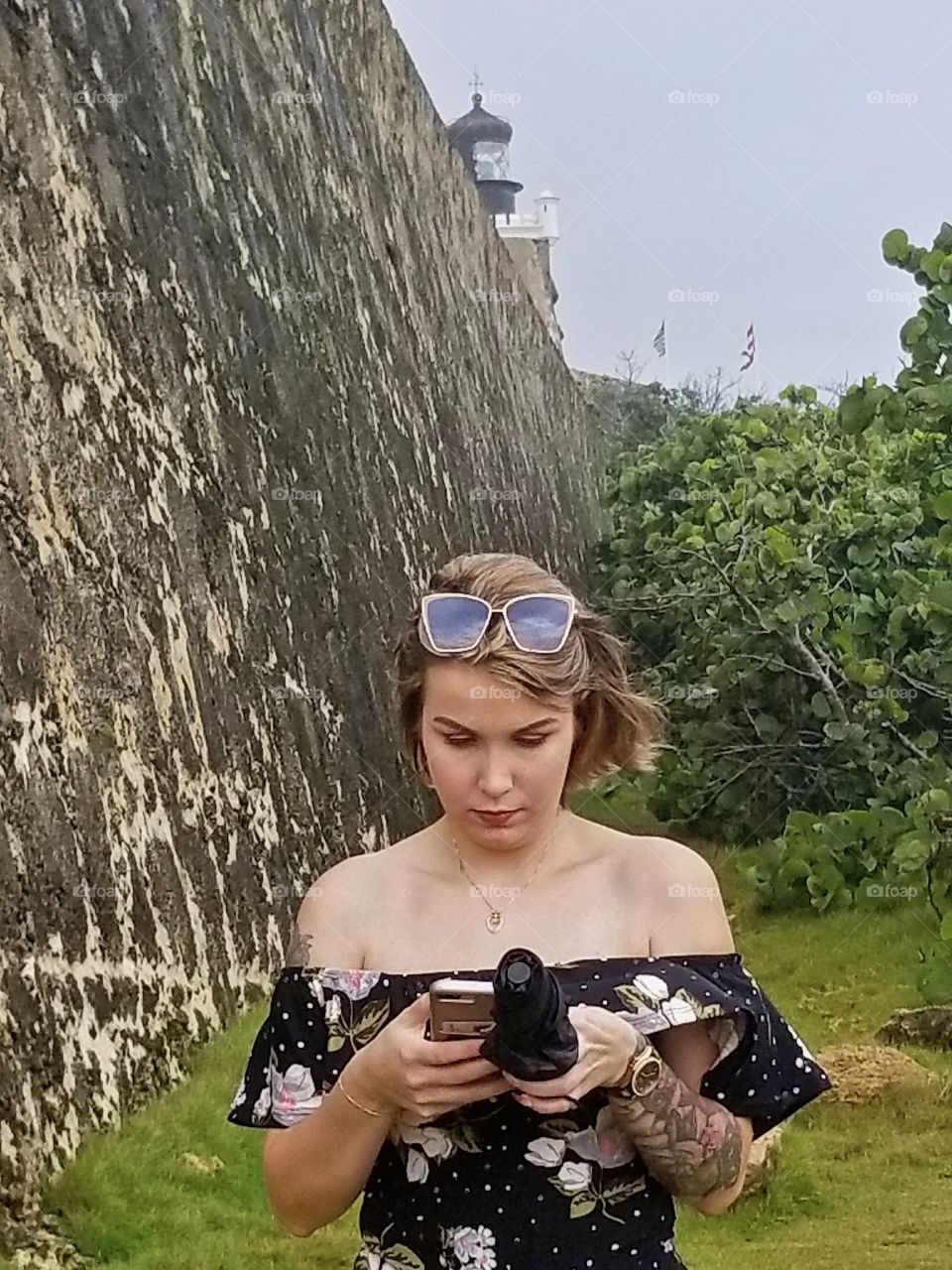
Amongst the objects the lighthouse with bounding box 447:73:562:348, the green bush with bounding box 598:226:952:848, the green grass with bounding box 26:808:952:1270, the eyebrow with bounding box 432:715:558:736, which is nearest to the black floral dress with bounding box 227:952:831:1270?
the eyebrow with bounding box 432:715:558:736

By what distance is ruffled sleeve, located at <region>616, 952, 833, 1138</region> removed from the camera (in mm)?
660

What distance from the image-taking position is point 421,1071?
611 mm

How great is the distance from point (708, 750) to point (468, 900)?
2.79 ft

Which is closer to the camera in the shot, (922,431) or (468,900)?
(468,900)

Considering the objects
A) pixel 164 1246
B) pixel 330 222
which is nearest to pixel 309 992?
pixel 164 1246

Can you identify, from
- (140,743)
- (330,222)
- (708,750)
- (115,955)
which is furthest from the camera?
(330,222)

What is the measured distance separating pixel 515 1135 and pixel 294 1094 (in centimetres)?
10

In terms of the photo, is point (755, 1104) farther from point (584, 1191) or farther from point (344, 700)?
point (344, 700)

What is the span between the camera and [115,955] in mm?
1274

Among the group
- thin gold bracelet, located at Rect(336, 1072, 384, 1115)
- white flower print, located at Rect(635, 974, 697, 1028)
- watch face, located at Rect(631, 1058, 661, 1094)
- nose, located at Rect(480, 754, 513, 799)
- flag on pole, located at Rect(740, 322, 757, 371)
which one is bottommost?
thin gold bracelet, located at Rect(336, 1072, 384, 1115)

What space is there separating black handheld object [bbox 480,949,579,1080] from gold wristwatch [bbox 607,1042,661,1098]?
0.04 metres

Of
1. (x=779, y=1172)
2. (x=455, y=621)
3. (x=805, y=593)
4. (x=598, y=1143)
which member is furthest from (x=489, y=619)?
(x=805, y=593)

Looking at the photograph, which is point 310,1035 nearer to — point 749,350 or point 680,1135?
point 680,1135

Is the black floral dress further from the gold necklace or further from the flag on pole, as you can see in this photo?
the flag on pole
